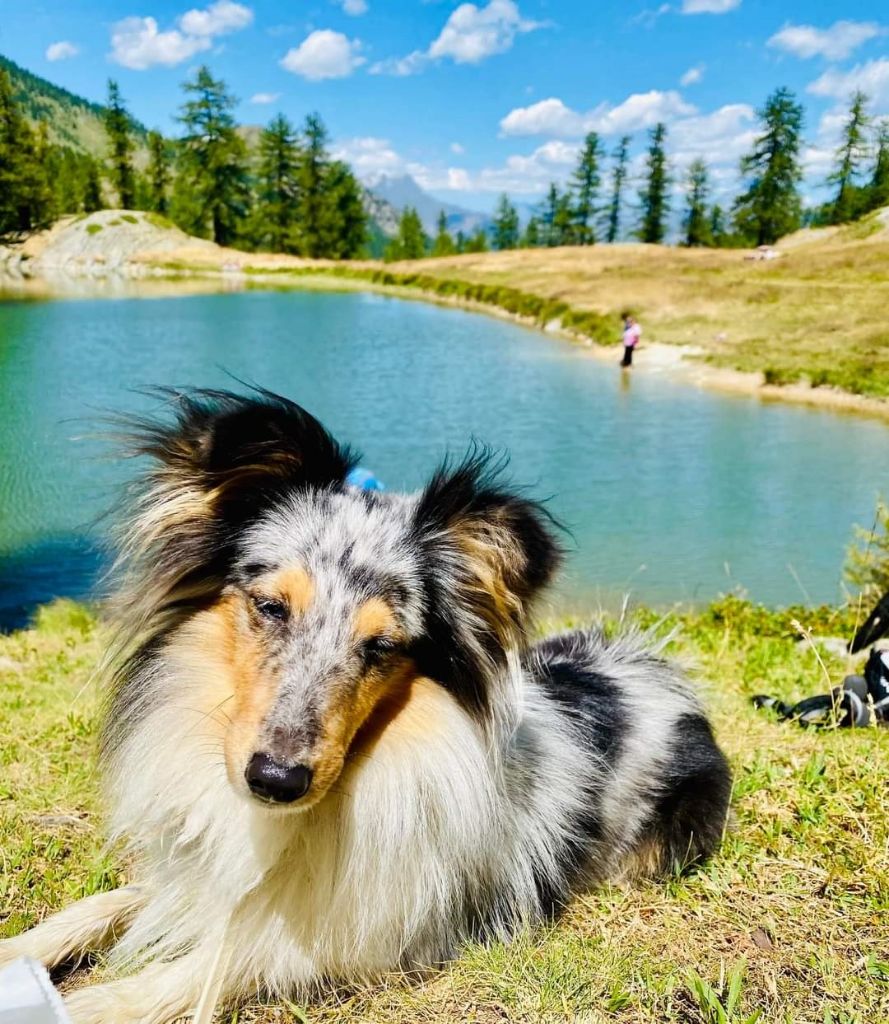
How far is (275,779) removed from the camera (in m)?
2.15

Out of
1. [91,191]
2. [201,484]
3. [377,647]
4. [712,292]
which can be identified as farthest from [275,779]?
[91,191]

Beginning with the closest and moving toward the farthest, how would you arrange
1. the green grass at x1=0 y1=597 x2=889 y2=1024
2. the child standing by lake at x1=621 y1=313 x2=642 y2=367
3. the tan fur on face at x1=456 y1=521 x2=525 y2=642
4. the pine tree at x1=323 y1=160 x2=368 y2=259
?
the tan fur on face at x1=456 y1=521 x2=525 y2=642 → the green grass at x1=0 y1=597 x2=889 y2=1024 → the child standing by lake at x1=621 y1=313 x2=642 y2=367 → the pine tree at x1=323 y1=160 x2=368 y2=259

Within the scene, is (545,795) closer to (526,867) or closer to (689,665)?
(526,867)

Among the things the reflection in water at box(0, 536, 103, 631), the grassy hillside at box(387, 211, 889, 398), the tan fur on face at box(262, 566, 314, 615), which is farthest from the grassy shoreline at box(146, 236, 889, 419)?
the tan fur on face at box(262, 566, 314, 615)

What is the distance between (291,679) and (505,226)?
108 m

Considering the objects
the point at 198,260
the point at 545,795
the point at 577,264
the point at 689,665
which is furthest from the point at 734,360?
A: the point at 198,260

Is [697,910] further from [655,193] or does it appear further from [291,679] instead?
[655,193]

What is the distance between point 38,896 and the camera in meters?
3.13

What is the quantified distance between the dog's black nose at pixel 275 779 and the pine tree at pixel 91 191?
3793 inches

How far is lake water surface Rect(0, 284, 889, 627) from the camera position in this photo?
11852 millimetres

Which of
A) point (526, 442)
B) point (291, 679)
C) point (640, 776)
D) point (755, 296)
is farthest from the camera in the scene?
point (755, 296)

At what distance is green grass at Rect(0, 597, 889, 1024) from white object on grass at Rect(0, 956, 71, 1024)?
68cm

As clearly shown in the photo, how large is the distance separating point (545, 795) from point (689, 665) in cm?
203

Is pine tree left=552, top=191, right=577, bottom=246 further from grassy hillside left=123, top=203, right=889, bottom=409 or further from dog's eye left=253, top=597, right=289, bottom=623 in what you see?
dog's eye left=253, top=597, right=289, bottom=623
